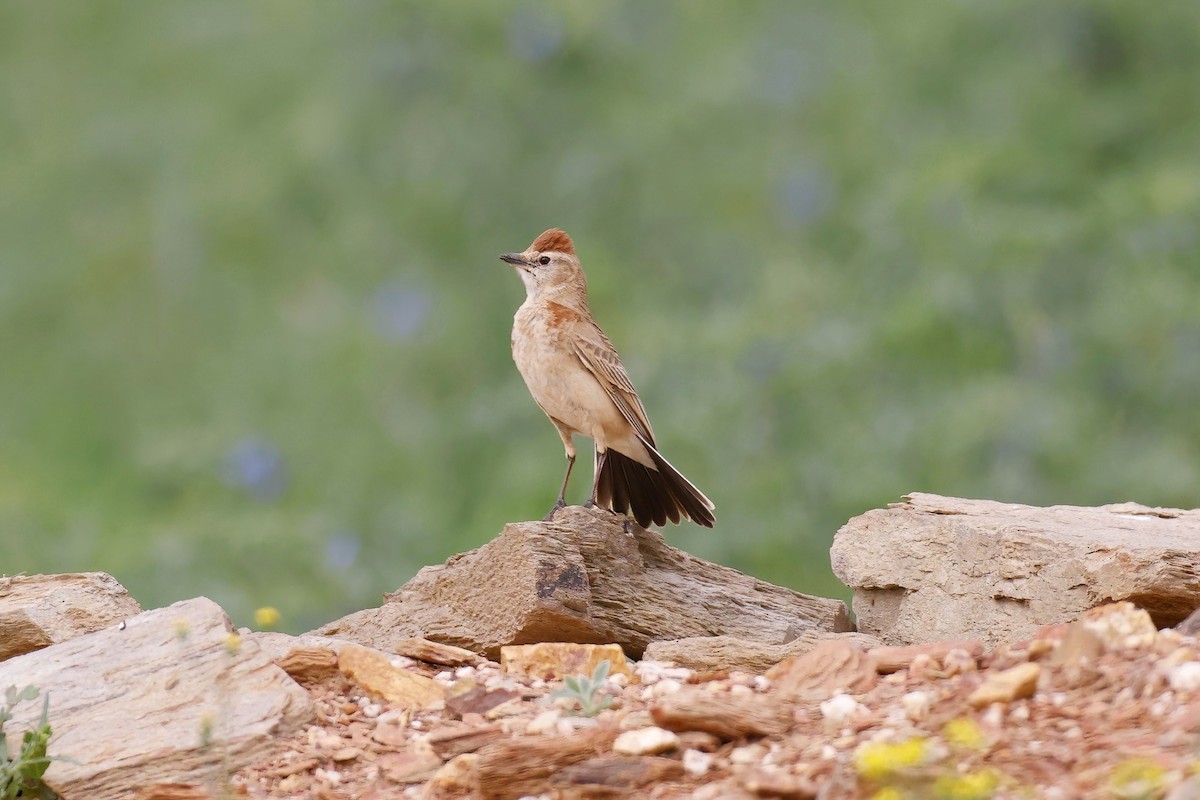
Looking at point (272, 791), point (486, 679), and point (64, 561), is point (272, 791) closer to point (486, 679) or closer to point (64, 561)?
point (486, 679)

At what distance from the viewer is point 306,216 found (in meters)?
11.5

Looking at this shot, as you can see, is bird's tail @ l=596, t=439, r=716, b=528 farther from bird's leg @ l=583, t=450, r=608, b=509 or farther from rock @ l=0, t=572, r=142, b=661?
rock @ l=0, t=572, r=142, b=661

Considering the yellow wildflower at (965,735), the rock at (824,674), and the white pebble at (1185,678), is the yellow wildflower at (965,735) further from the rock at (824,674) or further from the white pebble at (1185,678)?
the rock at (824,674)

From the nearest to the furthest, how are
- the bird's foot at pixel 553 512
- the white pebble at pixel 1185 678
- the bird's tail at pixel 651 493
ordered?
1. the white pebble at pixel 1185 678
2. the bird's foot at pixel 553 512
3. the bird's tail at pixel 651 493

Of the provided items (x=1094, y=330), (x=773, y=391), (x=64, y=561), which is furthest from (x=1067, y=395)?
(x=64, y=561)

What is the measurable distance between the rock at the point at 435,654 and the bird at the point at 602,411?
2131 mm

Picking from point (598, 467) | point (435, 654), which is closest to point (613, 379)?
point (598, 467)

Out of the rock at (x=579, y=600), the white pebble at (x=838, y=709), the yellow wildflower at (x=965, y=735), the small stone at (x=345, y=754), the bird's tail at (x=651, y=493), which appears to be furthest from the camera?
the bird's tail at (x=651, y=493)

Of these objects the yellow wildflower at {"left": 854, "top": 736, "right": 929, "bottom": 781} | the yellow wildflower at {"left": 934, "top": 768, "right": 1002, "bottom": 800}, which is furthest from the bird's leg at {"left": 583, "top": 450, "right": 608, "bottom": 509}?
the yellow wildflower at {"left": 934, "top": 768, "right": 1002, "bottom": 800}

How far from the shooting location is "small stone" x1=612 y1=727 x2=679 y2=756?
4109 mm

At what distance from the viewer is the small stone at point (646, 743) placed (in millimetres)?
4109

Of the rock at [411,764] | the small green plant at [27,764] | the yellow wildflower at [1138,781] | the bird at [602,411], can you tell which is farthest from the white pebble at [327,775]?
the bird at [602,411]

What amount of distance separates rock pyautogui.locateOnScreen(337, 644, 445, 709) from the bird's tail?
8.21 feet

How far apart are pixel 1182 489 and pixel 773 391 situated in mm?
2255
